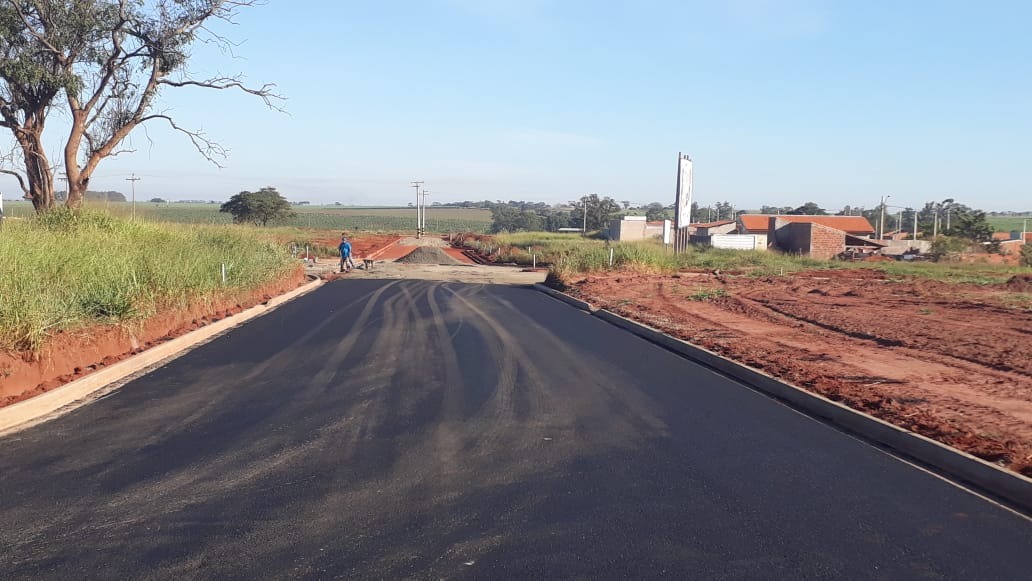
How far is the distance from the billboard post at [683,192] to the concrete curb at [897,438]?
29488 mm

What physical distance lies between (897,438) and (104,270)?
37.8 feet

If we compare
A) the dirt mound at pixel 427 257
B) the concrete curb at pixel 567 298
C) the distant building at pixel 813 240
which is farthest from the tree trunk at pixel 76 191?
the distant building at pixel 813 240

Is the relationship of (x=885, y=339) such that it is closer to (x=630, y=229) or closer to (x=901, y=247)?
(x=901, y=247)

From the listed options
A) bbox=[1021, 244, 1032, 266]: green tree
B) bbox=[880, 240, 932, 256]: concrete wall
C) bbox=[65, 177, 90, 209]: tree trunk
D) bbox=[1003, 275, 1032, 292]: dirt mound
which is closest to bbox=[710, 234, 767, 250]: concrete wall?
bbox=[880, 240, 932, 256]: concrete wall

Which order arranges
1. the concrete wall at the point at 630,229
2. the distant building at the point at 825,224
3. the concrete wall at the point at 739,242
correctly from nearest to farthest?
the concrete wall at the point at 739,242 < the concrete wall at the point at 630,229 < the distant building at the point at 825,224

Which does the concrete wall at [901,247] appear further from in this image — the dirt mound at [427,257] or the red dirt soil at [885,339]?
the red dirt soil at [885,339]

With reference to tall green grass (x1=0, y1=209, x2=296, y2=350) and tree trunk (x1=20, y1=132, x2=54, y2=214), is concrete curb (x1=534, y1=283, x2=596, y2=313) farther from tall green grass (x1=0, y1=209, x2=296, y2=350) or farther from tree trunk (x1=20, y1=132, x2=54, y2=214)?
tree trunk (x1=20, y1=132, x2=54, y2=214)

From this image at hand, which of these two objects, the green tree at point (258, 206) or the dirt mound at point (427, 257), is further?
the green tree at point (258, 206)

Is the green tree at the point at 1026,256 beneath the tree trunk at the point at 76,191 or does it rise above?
beneath

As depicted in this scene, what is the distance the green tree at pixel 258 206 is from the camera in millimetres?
84375

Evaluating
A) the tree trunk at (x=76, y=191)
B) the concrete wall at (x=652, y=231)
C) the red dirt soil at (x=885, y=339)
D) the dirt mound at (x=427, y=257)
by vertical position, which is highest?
the tree trunk at (x=76, y=191)

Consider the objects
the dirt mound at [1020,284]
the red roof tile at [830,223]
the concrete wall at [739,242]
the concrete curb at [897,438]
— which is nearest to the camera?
the concrete curb at [897,438]

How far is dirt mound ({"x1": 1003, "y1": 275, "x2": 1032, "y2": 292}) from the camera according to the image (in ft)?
89.4

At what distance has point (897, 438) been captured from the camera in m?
7.78
